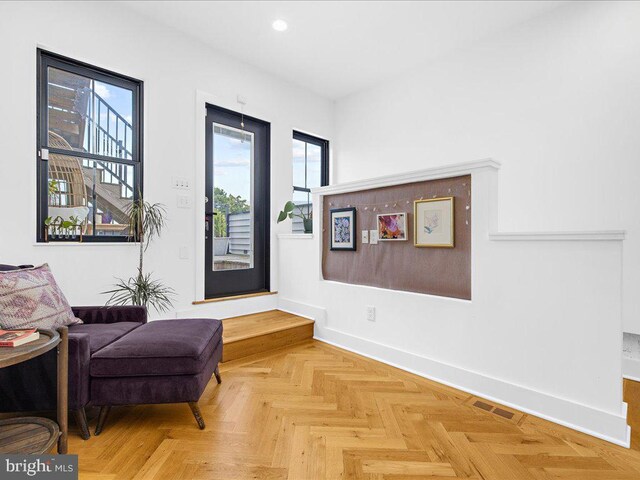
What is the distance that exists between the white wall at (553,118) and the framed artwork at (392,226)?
1.22 m

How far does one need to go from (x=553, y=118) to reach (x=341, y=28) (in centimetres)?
215

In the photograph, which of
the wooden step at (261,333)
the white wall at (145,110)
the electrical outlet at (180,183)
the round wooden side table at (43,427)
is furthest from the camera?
the electrical outlet at (180,183)

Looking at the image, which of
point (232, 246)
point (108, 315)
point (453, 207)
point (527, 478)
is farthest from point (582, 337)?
point (232, 246)

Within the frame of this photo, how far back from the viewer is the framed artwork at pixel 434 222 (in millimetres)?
2580

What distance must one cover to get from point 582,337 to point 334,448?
5.09 feet

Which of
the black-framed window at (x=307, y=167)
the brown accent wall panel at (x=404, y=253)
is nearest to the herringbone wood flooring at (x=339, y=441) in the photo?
the brown accent wall panel at (x=404, y=253)

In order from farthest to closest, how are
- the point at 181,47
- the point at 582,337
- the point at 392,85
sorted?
1. the point at 392,85
2. the point at 181,47
3. the point at 582,337

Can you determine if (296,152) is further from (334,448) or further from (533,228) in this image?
(334,448)

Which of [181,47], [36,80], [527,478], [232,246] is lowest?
[527,478]

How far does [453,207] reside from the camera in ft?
8.38

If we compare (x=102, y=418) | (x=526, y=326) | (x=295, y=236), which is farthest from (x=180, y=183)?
(x=526, y=326)

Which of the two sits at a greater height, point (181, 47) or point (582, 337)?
point (181, 47)

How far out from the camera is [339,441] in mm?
1812

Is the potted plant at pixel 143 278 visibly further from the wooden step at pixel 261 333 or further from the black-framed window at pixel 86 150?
the wooden step at pixel 261 333
